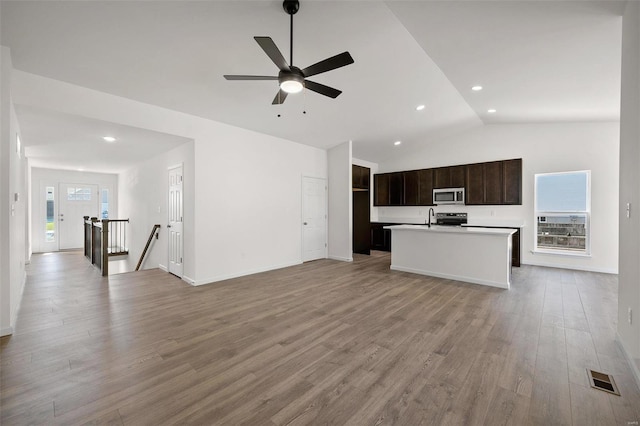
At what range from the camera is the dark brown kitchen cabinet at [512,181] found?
20.2ft

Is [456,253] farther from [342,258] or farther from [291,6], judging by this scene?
[291,6]

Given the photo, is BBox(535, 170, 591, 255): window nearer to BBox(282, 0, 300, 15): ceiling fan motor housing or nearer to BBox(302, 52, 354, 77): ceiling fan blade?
BBox(302, 52, 354, 77): ceiling fan blade

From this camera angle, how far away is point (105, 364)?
7.22 ft

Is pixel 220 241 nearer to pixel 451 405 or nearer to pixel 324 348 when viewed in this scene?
pixel 324 348

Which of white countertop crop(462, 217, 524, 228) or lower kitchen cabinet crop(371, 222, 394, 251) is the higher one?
white countertop crop(462, 217, 524, 228)

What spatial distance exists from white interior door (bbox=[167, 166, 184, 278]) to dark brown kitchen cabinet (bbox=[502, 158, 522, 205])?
22.8 feet

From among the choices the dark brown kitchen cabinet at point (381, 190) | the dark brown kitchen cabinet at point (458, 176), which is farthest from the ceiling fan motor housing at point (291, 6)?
the dark brown kitchen cabinet at point (381, 190)

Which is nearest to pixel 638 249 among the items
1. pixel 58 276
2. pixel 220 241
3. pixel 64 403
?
pixel 64 403

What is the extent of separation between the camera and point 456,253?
189 inches

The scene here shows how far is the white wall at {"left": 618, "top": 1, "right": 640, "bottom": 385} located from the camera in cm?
202

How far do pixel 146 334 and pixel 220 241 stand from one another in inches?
86.3

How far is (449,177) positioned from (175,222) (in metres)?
6.53

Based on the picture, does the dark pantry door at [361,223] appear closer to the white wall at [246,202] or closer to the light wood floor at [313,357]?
the white wall at [246,202]

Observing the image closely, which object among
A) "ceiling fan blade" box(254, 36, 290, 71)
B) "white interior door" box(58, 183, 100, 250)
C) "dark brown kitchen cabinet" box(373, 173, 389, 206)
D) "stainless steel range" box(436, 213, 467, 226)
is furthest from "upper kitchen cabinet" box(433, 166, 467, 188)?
"white interior door" box(58, 183, 100, 250)
